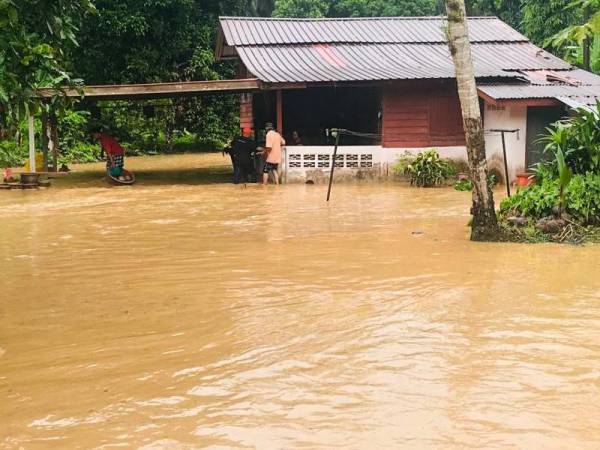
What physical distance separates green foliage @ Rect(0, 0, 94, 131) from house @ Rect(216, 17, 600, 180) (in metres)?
11.6

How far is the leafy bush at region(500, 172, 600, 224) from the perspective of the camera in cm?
962

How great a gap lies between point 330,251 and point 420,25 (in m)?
15.0

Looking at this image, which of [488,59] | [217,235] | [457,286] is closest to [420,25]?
[488,59]

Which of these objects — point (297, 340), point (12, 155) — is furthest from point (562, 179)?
point (12, 155)

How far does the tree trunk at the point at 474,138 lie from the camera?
941 centimetres

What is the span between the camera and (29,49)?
17.4 ft

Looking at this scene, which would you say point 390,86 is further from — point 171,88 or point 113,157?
point 113,157

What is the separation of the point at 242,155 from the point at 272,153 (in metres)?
0.84

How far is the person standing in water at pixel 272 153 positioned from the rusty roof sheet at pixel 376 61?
127 cm

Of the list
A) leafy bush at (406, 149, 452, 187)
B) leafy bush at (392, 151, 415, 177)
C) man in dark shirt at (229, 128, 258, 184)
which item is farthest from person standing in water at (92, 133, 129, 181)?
leafy bush at (406, 149, 452, 187)

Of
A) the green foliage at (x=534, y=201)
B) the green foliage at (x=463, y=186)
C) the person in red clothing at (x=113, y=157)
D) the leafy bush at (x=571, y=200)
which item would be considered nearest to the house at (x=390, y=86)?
the green foliage at (x=463, y=186)

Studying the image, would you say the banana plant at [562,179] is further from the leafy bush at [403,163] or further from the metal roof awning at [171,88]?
the metal roof awning at [171,88]

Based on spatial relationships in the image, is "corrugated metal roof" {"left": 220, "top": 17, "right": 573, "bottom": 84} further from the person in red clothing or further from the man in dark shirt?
the person in red clothing

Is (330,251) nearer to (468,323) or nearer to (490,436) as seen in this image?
(468,323)
